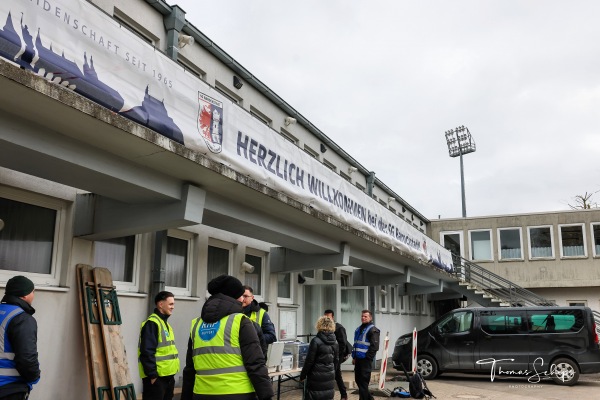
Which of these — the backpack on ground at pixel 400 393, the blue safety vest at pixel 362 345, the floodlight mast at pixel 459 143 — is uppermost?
the floodlight mast at pixel 459 143

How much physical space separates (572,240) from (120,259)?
25.3 metres

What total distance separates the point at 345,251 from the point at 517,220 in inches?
773

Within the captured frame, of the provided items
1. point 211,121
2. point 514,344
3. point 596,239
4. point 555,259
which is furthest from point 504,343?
point 596,239

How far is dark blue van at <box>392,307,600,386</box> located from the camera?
49.5 feet

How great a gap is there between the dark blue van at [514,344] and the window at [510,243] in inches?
559

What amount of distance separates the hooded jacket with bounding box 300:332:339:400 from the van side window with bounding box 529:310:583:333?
968 centimetres

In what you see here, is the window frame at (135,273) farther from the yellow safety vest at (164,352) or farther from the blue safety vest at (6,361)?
the blue safety vest at (6,361)

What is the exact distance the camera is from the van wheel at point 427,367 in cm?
1599

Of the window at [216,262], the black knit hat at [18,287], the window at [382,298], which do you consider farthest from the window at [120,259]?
the window at [382,298]

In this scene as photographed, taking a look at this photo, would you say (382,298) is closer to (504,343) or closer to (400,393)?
(504,343)

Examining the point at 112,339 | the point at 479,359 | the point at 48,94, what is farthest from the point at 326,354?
the point at 479,359

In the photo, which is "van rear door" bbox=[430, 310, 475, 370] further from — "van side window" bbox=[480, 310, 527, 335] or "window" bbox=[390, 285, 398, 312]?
"window" bbox=[390, 285, 398, 312]

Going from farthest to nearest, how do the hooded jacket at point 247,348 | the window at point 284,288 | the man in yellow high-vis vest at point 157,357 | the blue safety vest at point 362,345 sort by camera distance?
1. the window at point 284,288
2. the blue safety vest at point 362,345
3. the man in yellow high-vis vest at point 157,357
4. the hooded jacket at point 247,348

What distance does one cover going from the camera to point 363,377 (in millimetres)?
10328
